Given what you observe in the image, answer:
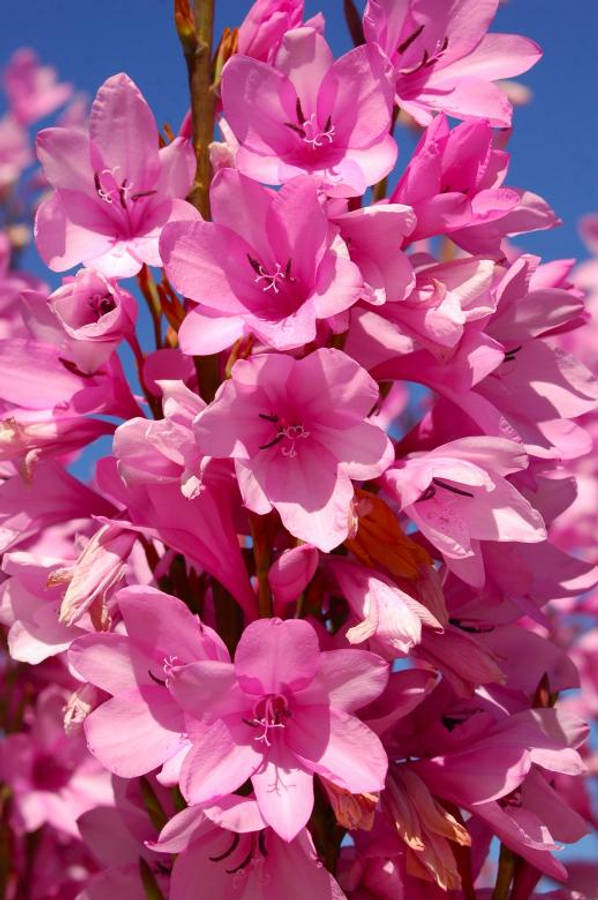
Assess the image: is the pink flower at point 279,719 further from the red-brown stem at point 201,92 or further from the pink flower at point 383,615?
the red-brown stem at point 201,92

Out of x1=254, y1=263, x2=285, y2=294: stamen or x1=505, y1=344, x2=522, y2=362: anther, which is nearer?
x1=254, y1=263, x2=285, y2=294: stamen

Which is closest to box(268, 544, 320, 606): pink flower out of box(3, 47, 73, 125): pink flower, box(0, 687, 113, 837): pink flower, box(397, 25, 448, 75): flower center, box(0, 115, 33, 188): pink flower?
box(397, 25, 448, 75): flower center

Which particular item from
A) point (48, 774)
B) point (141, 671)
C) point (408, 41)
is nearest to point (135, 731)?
point (141, 671)

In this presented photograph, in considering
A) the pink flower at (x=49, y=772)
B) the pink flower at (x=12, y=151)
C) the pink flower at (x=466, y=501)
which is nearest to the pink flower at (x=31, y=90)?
the pink flower at (x=12, y=151)

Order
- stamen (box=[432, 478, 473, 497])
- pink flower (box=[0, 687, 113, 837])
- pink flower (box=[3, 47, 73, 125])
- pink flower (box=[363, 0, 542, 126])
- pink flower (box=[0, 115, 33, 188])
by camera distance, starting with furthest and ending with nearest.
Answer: pink flower (box=[3, 47, 73, 125]), pink flower (box=[0, 115, 33, 188]), pink flower (box=[0, 687, 113, 837]), pink flower (box=[363, 0, 542, 126]), stamen (box=[432, 478, 473, 497])

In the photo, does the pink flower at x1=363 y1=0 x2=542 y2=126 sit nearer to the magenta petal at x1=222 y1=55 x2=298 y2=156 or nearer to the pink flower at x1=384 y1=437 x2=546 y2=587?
the magenta petal at x1=222 y1=55 x2=298 y2=156

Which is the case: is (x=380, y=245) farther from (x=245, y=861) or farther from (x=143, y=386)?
(x=245, y=861)
